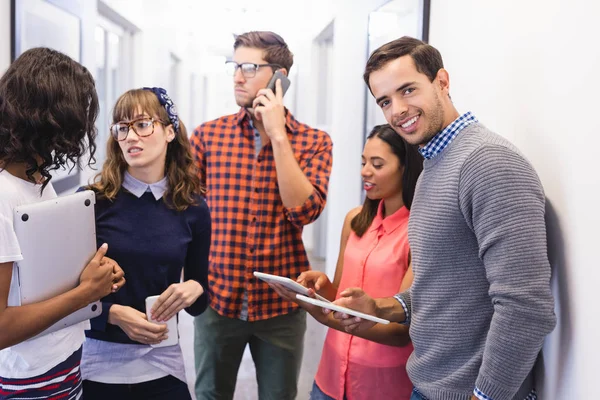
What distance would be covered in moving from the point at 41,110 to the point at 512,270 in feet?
3.12

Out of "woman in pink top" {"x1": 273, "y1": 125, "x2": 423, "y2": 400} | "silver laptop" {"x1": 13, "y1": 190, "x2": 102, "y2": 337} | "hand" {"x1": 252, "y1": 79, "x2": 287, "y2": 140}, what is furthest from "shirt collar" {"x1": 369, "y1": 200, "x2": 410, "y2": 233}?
→ "silver laptop" {"x1": 13, "y1": 190, "x2": 102, "y2": 337}

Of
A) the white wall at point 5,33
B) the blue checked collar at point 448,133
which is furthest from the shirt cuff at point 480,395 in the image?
the white wall at point 5,33

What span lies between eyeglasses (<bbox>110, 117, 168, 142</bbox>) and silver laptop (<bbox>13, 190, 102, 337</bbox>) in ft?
1.14

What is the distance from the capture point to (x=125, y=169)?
158 centimetres

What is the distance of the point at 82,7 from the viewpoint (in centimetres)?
304

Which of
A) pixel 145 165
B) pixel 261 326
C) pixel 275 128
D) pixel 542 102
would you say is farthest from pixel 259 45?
pixel 542 102

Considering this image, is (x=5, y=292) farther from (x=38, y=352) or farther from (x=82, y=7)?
(x=82, y=7)

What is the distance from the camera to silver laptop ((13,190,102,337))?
3.59ft

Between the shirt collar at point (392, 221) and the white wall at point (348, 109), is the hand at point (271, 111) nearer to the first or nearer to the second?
the shirt collar at point (392, 221)

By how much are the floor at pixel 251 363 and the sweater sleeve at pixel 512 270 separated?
196cm

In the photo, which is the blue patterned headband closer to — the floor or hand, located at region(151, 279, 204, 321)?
hand, located at region(151, 279, 204, 321)

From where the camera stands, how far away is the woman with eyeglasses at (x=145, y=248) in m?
1.44

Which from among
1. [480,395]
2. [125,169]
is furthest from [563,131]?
[125,169]

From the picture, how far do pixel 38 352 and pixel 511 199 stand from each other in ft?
3.24
